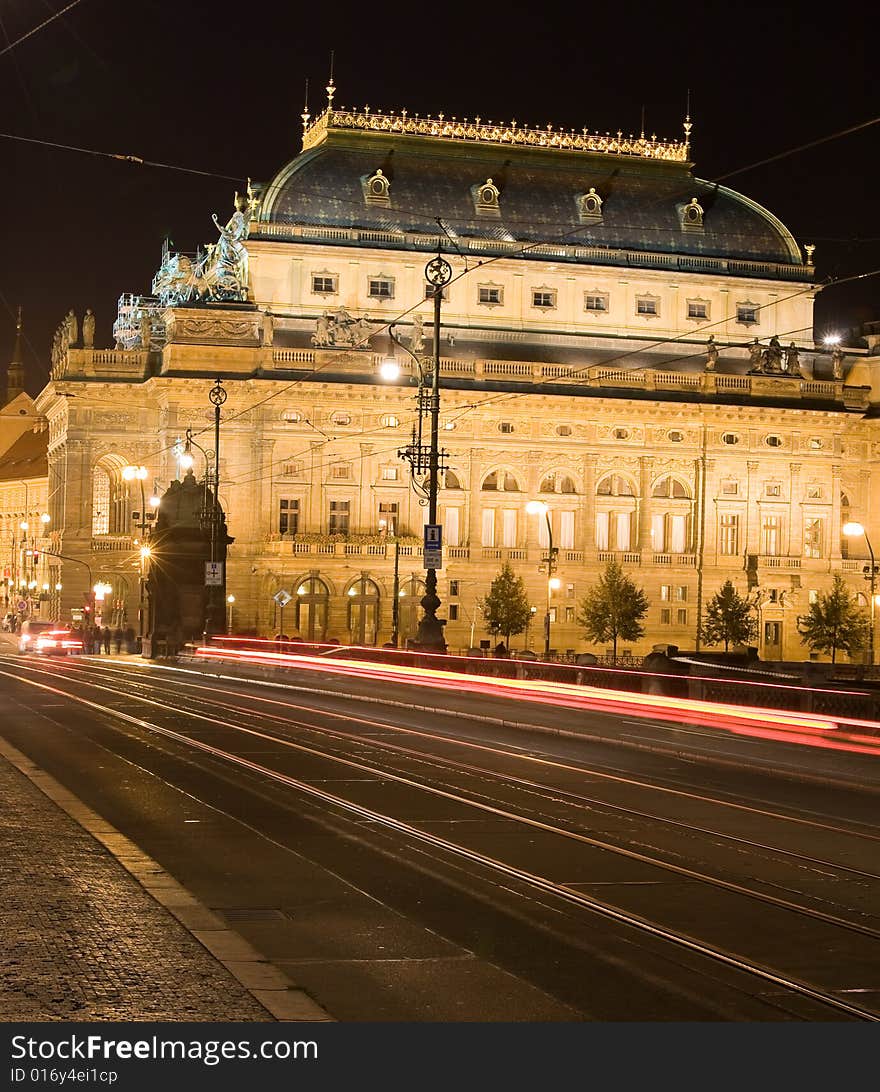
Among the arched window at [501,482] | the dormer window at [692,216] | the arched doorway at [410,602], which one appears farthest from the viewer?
the dormer window at [692,216]

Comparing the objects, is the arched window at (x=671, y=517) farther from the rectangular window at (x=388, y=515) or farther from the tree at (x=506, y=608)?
the rectangular window at (x=388, y=515)

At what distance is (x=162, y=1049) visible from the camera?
967 centimetres

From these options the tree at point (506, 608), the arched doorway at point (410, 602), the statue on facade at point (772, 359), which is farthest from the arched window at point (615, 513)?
the arched doorway at point (410, 602)

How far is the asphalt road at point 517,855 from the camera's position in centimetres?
1240

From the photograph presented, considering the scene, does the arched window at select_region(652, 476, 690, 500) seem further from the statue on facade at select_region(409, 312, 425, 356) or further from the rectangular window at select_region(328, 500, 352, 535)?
the rectangular window at select_region(328, 500, 352, 535)

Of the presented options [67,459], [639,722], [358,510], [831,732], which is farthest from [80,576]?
[831,732]

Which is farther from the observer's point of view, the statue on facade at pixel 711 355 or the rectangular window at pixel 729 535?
the rectangular window at pixel 729 535

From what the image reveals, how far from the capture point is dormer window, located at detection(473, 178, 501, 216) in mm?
108875

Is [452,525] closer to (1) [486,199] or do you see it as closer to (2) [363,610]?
(2) [363,610]

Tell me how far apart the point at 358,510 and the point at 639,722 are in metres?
67.6

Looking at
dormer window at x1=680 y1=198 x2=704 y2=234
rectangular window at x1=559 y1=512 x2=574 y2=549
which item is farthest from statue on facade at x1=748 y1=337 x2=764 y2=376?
rectangular window at x1=559 y1=512 x2=574 y2=549

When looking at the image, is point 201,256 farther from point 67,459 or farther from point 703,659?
point 703,659

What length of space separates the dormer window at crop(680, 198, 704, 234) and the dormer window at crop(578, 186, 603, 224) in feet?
18.4

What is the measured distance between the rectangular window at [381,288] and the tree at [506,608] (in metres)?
19.0
